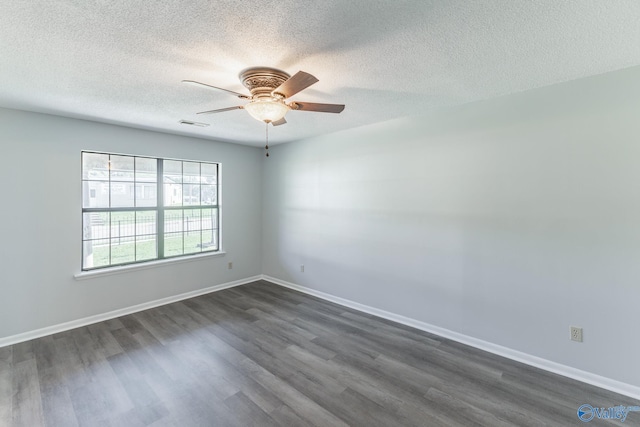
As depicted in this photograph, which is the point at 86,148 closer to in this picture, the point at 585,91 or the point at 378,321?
the point at 378,321

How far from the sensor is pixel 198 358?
2.66 meters

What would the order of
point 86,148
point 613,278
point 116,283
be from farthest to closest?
point 116,283 → point 86,148 → point 613,278

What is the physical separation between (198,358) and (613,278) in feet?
12.0

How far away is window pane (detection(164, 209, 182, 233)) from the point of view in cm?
424

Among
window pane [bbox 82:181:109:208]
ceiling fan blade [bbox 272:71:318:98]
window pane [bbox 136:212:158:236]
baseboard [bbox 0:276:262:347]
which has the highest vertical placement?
ceiling fan blade [bbox 272:71:318:98]

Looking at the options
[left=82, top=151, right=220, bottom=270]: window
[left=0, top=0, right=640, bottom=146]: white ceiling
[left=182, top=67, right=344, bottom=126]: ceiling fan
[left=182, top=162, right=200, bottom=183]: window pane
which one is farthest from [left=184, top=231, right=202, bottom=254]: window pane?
[left=182, top=67, right=344, bottom=126]: ceiling fan

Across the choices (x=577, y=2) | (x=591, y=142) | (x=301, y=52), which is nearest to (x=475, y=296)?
(x=591, y=142)

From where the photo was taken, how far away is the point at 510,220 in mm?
2660

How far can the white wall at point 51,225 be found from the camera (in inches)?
115

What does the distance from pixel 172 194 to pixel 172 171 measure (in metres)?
0.35

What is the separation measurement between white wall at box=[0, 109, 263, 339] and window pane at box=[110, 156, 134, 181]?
0.57ft

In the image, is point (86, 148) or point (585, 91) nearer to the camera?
point (585, 91)

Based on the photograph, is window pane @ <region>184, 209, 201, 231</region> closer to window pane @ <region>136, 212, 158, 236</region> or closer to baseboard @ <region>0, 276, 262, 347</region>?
window pane @ <region>136, 212, 158, 236</region>
